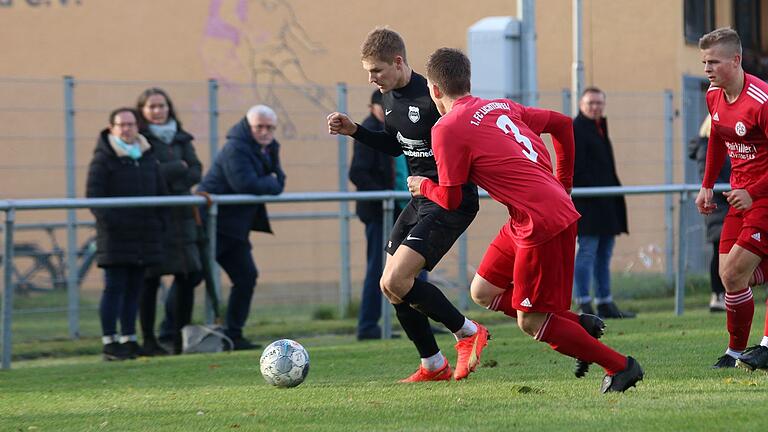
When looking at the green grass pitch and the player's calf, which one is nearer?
the green grass pitch

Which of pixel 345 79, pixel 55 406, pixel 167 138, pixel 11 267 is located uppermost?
pixel 345 79

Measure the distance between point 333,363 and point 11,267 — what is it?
2391 millimetres

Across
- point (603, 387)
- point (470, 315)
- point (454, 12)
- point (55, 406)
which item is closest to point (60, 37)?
point (454, 12)

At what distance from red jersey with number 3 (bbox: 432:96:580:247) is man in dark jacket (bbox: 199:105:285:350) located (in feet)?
14.9

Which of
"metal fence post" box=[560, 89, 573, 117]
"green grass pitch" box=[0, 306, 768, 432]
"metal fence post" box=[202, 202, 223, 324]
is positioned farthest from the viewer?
"metal fence post" box=[560, 89, 573, 117]

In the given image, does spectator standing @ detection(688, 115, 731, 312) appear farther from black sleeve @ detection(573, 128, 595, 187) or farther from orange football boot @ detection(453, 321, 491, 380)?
orange football boot @ detection(453, 321, 491, 380)

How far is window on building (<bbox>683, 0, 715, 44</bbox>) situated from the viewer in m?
20.1

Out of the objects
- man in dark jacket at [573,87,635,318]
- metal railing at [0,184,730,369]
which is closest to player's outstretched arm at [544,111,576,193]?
metal railing at [0,184,730,369]

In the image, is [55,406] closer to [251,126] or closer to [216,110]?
[251,126]

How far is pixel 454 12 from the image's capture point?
2103 centimetres

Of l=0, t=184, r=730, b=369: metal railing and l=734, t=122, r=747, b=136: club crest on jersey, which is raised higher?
l=734, t=122, r=747, b=136: club crest on jersey

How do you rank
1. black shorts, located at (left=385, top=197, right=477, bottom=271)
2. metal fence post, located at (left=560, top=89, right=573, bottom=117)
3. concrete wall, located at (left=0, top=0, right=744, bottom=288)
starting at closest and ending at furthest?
black shorts, located at (left=385, top=197, right=477, bottom=271)
metal fence post, located at (left=560, top=89, right=573, bottom=117)
concrete wall, located at (left=0, top=0, right=744, bottom=288)

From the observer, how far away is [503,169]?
699cm

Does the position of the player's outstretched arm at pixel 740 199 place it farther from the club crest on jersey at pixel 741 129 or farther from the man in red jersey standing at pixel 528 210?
the man in red jersey standing at pixel 528 210
